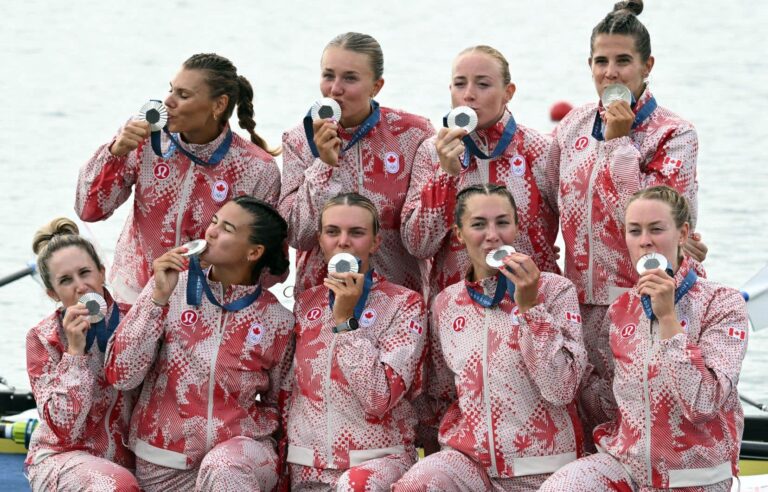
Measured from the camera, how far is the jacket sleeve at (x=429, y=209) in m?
4.49

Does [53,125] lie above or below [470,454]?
above

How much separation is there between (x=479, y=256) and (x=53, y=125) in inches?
271

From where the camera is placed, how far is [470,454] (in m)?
4.29

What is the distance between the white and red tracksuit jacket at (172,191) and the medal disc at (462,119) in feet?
2.10

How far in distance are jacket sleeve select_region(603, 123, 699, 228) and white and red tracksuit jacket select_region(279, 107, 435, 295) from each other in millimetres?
633

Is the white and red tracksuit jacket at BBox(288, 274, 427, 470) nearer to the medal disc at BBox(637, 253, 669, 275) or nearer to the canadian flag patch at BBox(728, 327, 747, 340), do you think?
the medal disc at BBox(637, 253, 669, 275)

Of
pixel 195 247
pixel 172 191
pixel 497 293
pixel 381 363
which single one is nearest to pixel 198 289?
pixel 195 247

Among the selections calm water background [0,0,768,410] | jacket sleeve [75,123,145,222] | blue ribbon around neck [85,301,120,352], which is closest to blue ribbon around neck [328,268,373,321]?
blue ribbon around neck [85,301,120,352]

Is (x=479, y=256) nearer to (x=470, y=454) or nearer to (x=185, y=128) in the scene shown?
(x=470, y=454)

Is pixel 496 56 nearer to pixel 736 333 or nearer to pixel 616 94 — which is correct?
pixel 616 94

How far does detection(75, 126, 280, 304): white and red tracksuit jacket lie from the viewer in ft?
15.3

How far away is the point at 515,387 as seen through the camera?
14.0 ft

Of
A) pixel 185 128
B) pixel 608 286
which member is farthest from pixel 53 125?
pixel 608 286

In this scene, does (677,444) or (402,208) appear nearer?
(677,444)
